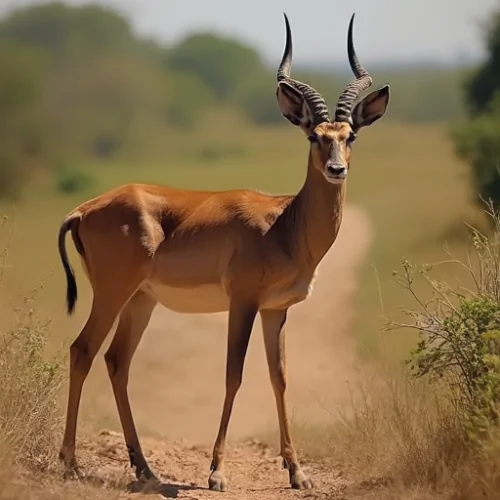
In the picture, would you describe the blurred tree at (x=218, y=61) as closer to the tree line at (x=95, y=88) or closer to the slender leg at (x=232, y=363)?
the tree line at (x=95, y=88)

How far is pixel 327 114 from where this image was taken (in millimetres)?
9477

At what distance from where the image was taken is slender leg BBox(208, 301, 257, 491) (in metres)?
9.27

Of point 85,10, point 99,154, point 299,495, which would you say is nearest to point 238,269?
point 299,495

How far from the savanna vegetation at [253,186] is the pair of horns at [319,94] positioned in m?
1.40

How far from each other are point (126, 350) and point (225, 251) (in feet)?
4.16

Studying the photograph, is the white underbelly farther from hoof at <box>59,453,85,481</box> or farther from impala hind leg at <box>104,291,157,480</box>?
hoof at <box>59,453,85,481</box>

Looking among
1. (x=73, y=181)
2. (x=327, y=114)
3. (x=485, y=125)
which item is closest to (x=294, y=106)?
(x=327, y=114)

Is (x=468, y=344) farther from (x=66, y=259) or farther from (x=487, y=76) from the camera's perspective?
(x=487, y=76)

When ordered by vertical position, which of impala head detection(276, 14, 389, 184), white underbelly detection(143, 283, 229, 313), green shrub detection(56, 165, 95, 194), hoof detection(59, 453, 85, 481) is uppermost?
green shrub detection(56, 165, 95, 194)

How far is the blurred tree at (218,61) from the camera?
72812 millimetres

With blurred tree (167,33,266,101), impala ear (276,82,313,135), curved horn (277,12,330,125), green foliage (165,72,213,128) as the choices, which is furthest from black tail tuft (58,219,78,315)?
blurred tree (167,33,266,101)

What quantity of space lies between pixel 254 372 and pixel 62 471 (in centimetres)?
838

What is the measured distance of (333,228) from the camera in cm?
959

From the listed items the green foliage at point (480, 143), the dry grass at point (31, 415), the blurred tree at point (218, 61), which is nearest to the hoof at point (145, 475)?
the dry grass at point (31, 415)
